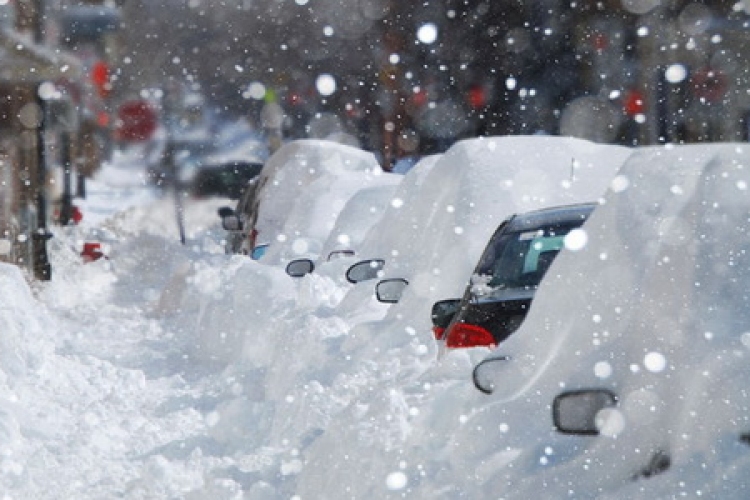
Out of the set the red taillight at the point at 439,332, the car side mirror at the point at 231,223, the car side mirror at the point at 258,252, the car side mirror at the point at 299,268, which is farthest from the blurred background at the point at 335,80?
the red taillight at the point at 439,332

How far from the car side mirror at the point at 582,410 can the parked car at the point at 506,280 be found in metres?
2.29

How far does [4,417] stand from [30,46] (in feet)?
29.8

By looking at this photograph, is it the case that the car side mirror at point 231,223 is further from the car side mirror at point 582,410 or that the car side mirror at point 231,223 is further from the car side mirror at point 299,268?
the car side mirror at point 582,410

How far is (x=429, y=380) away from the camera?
568 cm

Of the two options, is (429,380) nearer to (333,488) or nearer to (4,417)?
(333,488)

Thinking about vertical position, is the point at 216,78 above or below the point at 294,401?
below

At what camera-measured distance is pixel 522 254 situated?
646 cm

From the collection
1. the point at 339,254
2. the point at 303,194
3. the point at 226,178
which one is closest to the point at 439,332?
the point at 339,254

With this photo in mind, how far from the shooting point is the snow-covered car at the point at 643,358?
312 cm

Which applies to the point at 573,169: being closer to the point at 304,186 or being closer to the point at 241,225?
the point at 304,186

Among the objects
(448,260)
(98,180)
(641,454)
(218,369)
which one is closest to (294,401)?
(448,260)

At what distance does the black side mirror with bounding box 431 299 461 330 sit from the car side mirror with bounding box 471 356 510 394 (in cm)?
224

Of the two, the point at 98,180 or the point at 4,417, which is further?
the point at 98,180

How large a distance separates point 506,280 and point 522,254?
0.27 m
